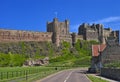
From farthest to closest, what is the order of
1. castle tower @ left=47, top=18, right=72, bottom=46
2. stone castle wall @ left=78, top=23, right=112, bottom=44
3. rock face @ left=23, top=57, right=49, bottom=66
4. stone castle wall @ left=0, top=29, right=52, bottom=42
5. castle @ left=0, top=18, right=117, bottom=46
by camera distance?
stone castle wall @ left=78, top=23, right=112, bottom=44, castle tower @ left=47, top=18, right=72, bottom=46, castle @ left=0, top=18, right=117, bottom=46, stone castle wall @ left=0, top=29, right=52, bottom=42, rock face @ left=23, top=57, right=49, bottom=66

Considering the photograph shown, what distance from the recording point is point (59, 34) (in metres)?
172

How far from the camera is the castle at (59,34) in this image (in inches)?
6083

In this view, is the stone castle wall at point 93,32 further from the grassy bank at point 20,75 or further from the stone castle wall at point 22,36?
the grassy bank at point 20,75

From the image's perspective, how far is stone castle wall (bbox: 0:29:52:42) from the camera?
151m

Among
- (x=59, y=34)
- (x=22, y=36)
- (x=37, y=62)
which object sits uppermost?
(x=59, y=34)

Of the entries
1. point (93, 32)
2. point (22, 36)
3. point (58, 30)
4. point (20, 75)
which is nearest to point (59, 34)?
point (58, 30)

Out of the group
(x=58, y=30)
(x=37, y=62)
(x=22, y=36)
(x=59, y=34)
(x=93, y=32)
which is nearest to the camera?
(x=37, y=62)

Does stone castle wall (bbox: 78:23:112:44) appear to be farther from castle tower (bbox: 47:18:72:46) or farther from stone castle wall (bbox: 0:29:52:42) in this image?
stone castle wall (bbox: 0:29:52:42)

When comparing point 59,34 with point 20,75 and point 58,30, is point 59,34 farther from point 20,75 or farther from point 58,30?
point 20,75

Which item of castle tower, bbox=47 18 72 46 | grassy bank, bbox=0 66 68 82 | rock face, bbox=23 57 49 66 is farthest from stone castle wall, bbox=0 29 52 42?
grassy bank, bbox=0 66 68 82

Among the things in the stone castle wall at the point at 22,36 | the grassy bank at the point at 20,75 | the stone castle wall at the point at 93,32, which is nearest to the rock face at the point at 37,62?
the stone castle wall at the point at 22,36

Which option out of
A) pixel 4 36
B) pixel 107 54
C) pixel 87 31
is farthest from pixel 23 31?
pixel 107 54

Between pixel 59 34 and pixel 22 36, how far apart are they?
2200 centimetres

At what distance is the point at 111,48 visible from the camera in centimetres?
6938
